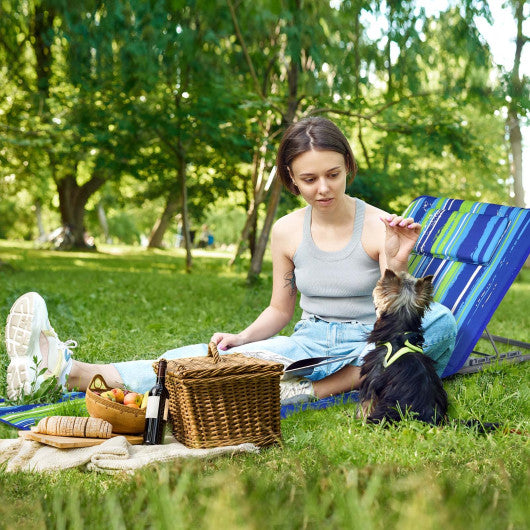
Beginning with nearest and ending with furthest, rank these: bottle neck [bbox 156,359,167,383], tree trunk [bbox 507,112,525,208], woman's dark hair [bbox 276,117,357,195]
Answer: bottle neck [bbox 156,359,167,383] < woman's dark hair [bbox 276,117,357,195] < tree trunk [bbox 507,112,525,208]

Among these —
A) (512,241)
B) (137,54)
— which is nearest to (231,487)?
(512,241)

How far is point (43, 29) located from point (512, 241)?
14.9 metres

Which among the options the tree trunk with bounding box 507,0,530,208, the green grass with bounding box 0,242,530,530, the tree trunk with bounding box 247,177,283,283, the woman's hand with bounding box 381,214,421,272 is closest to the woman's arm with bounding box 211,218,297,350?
the green grass with bounding box 0,242,530,530

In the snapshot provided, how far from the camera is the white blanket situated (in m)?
2.91

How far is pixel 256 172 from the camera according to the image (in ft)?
47.3

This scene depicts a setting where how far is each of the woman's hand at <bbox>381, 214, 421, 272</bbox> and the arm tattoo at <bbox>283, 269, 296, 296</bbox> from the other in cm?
92

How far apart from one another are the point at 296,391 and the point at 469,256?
1.53 m

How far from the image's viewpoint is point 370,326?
4168mm

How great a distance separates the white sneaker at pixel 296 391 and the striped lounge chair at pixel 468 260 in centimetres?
5

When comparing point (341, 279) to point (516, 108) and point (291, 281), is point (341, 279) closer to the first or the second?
point (291, 281)

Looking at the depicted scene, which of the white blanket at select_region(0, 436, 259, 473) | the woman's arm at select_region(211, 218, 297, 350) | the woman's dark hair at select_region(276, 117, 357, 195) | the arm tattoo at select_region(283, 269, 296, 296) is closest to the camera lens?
the white blanket at select_region(0, 436, 259, 473)

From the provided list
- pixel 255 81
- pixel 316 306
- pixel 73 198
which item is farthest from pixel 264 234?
pixel 73 198

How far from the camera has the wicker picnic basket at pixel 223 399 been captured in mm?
3152

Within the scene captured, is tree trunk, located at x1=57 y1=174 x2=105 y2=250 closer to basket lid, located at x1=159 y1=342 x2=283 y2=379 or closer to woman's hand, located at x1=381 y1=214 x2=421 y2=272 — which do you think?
woman's hand, located at x1=381 y1=214 x2=421 y2=272
